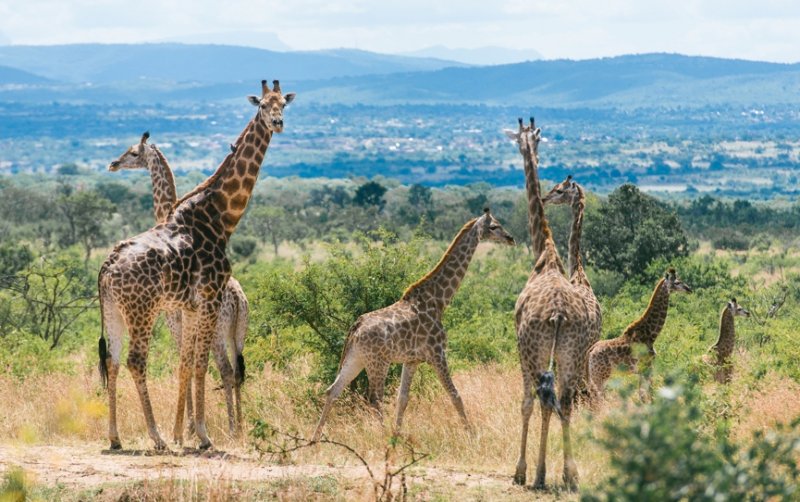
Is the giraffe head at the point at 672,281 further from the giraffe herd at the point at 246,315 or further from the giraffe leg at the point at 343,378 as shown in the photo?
the giraffe leg at the point at 343,378

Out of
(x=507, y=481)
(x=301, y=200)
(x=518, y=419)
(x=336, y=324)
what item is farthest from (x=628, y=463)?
(x=301, y=200)

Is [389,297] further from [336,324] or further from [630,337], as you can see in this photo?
[630,337]

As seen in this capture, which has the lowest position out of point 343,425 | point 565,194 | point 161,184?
point 343,425

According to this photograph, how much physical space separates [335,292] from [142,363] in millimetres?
3431

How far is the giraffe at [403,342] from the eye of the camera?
9984 mm

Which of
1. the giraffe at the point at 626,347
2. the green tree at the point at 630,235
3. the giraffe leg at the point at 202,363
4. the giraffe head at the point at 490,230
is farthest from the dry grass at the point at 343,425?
the green tree at the point at 630,235

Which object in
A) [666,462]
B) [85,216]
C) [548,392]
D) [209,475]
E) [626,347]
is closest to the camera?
[666,462]

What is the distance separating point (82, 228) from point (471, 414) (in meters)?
34.9

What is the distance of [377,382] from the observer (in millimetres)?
10102

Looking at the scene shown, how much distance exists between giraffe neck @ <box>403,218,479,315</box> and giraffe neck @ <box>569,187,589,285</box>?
118 centimetres

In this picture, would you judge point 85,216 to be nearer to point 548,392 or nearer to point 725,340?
point 725,340

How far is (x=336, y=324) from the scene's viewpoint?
12.6 m

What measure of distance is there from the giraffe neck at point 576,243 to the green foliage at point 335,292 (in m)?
1.82

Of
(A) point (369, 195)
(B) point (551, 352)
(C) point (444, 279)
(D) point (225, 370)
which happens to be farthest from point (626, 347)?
(A) point (369, 195)
